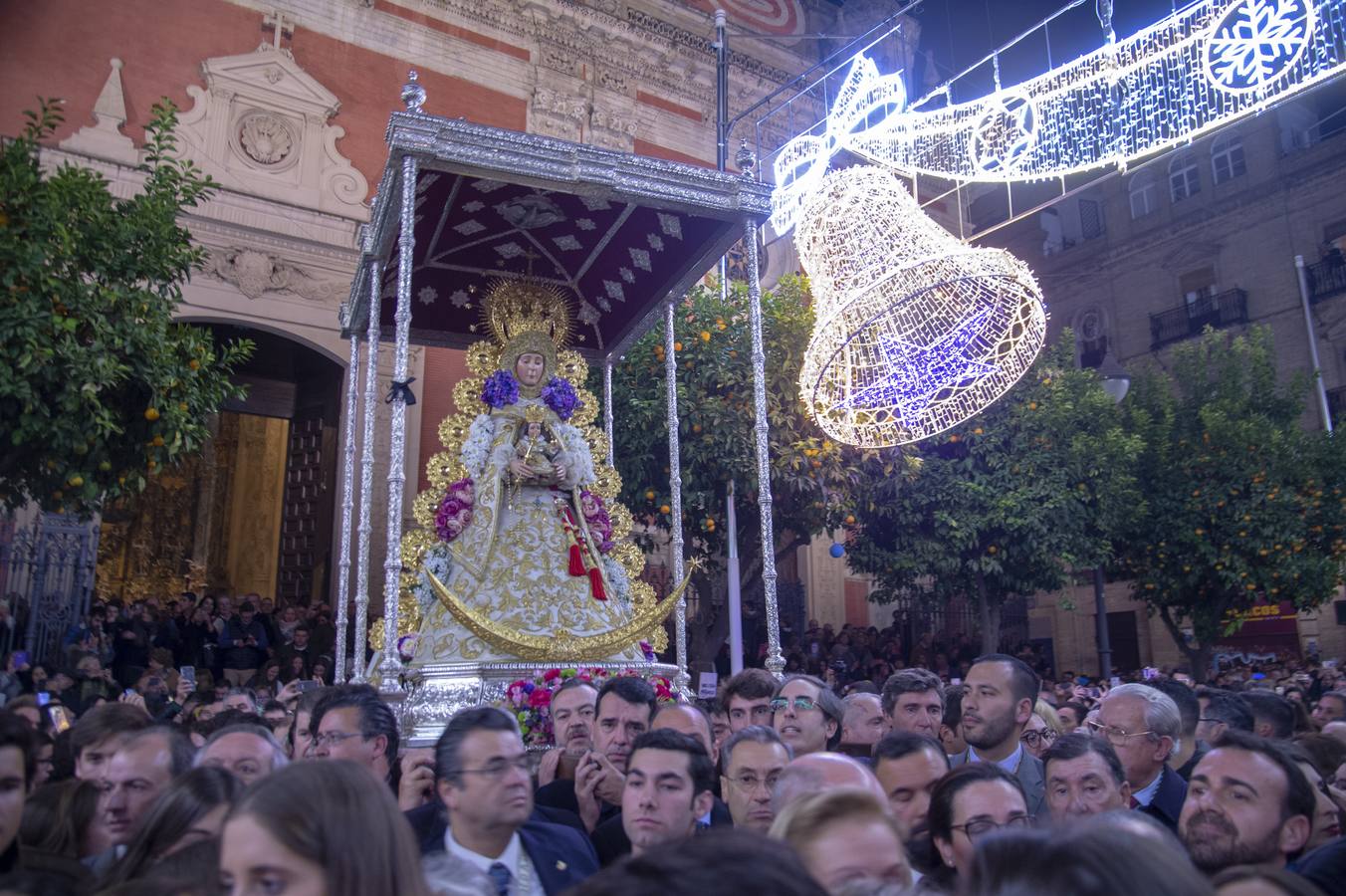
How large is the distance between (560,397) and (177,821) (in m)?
7.06

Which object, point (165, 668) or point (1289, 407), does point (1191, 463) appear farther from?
point (165, 668)

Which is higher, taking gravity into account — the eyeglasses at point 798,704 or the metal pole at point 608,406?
the metal pole at point 608,406

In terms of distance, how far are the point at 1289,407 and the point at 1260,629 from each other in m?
7.12

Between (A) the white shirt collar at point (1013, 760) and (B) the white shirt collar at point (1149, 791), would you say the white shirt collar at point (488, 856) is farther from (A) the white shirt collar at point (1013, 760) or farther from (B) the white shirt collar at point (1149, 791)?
(B) the white shirt collar at point (1149, 791)

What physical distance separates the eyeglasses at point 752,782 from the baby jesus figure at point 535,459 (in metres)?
5.42

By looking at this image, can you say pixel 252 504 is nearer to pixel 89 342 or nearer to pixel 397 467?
pixel 89 342

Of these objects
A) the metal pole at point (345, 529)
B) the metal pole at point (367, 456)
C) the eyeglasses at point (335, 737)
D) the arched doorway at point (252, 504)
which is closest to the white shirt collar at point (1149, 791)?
the eyeglasses at point (335, 737)

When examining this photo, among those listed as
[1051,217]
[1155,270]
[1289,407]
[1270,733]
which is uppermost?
[1051,217]

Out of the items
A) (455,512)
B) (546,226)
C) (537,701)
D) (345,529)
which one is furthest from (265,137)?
(537,701)

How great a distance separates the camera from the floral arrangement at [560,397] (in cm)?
998

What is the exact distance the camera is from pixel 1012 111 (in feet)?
33.5

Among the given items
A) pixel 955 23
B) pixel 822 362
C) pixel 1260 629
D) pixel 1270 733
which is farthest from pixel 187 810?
pixel 1260 629

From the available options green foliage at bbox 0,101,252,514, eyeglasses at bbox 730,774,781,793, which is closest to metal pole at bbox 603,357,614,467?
green foliage at bbox 0,101,252,514

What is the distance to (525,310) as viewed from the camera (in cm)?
1054
